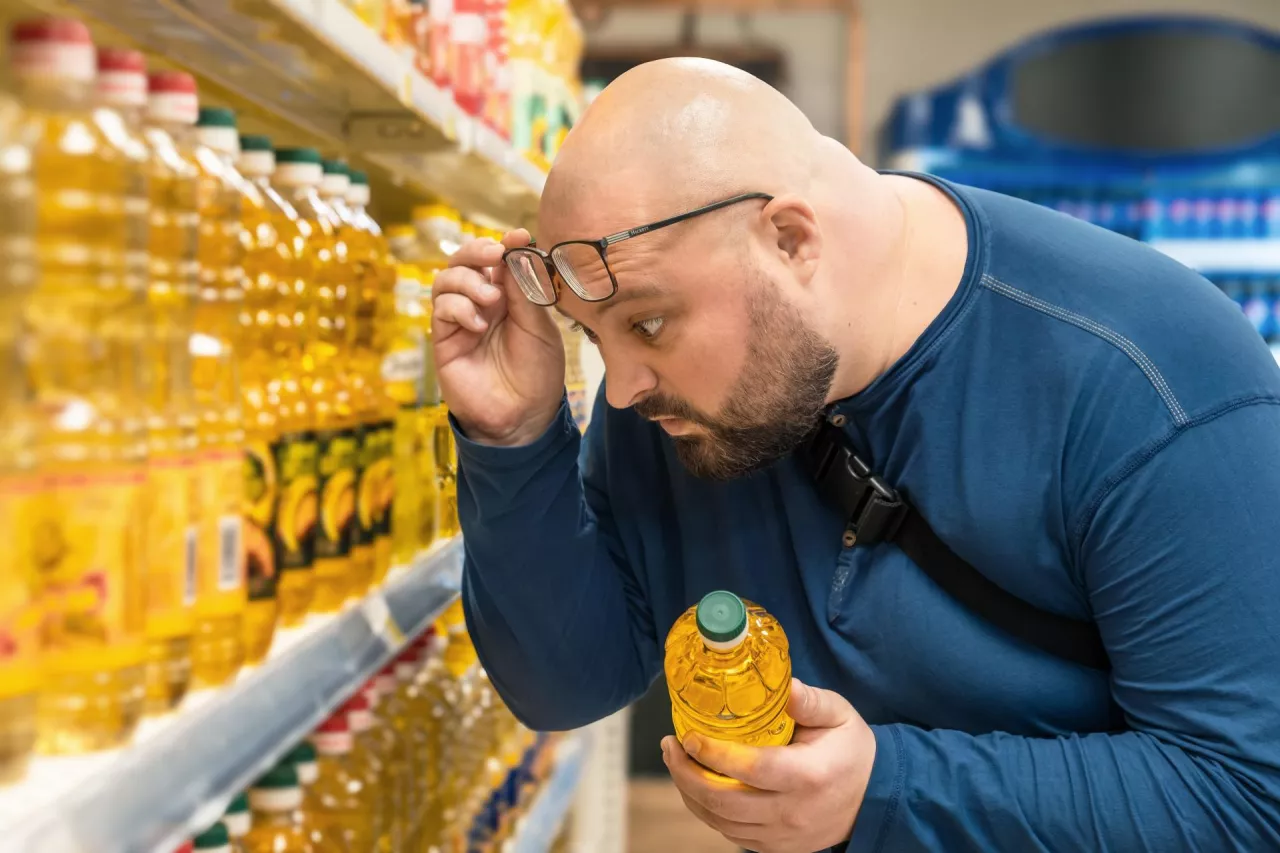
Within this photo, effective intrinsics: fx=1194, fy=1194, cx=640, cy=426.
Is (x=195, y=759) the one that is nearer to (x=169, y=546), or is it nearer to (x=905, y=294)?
(x=169, y=546)

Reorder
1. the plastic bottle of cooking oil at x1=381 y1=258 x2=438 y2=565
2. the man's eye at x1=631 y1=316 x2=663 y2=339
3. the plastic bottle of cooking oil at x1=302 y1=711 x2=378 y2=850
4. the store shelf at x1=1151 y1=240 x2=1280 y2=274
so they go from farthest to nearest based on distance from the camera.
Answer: the store shelf at x1=1151 y1=240 x2=1280 y2=274 → the plastic bottle of cooking oil at x1=381 y1=258 x2=438 y2=565 → the plastic bottle of cooking oil at x1=302 y1=711 x2=378 y2=850 → the man's eye at x1=631 y1=316 x2=663 y2=339

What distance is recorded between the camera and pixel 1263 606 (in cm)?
119

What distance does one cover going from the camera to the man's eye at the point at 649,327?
1.30 meters

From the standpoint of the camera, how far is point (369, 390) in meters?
1.57

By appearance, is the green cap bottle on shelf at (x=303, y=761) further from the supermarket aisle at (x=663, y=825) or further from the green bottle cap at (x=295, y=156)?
the supermarket aisle at (x=663, y=825)

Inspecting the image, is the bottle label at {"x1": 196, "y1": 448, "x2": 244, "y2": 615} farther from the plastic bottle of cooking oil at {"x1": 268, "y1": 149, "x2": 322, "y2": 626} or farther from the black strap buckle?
the black strap buckle

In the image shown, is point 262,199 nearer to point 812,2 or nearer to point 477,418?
point 477,418

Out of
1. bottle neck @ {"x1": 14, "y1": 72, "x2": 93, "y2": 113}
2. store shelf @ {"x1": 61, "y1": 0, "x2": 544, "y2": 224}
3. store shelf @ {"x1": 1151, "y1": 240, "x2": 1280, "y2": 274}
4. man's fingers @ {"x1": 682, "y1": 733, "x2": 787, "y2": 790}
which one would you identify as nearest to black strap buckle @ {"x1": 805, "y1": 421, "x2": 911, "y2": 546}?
man's fingers @ {"x1": 682, "y1": 733, "x2": 787, "y2": 790}

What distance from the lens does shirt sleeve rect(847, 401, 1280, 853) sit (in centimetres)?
119

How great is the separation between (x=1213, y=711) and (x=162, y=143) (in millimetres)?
1151

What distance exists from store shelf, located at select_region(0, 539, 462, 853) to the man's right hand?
0.26 meters

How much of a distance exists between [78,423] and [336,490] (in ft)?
1.56

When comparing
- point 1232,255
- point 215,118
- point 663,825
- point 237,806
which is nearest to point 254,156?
point 215,118

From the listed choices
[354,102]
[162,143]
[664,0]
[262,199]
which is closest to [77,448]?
[162,143]
